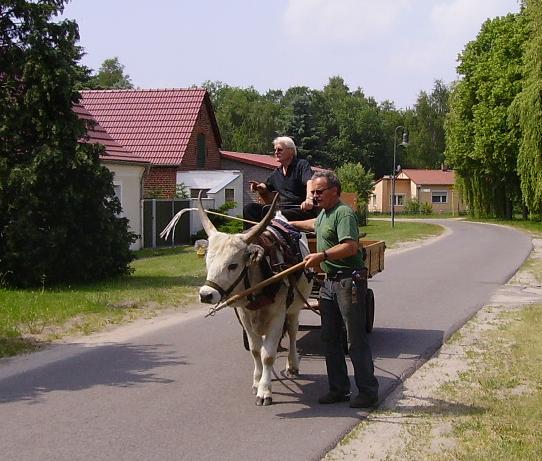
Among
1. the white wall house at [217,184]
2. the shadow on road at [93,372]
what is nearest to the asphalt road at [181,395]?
the shadow on road at [93,372]

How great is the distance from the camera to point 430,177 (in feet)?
306

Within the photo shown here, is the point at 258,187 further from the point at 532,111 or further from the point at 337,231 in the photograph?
the point at 532,111

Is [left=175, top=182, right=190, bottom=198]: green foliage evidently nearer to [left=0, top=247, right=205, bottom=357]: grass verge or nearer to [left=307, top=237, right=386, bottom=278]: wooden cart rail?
[left=0, top=247, right=205, bottom=357]: grass verge

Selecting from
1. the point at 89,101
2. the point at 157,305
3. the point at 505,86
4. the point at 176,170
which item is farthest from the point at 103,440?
the point at 505,86

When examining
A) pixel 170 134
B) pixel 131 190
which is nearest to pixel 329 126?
pixel 170 134

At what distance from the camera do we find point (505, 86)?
56.8 metres

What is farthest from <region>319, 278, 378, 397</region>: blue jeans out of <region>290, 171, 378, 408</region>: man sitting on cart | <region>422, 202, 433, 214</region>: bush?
<region>422, 202, 433, 214</region>: bush

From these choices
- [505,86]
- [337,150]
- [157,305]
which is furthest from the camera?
[337,150]

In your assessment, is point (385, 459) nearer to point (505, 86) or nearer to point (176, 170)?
point (176, 170)

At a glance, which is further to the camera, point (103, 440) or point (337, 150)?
point (337, 150)

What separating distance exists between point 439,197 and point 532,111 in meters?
54.1

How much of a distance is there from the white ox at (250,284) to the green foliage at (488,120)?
4873 cm

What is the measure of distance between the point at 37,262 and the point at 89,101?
23839 millimetres

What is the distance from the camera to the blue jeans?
23.3ft
